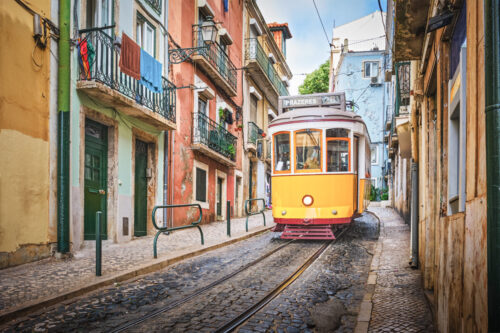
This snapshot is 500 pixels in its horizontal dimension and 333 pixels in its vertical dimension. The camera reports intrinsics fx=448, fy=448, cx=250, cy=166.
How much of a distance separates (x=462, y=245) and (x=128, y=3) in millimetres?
10287

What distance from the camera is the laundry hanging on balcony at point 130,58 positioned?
9.67 m

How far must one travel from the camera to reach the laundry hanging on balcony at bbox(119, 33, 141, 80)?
967cm

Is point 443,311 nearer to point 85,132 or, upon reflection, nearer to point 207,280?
point 207,280

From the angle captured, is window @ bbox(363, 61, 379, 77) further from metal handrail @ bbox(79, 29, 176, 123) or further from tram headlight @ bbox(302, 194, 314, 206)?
tram headlight @ bbox(302, 194, 314, 206)

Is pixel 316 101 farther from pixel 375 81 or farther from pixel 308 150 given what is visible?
pixel 375 81

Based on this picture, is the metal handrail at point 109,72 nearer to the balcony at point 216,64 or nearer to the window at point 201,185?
the balcony at point 216,64

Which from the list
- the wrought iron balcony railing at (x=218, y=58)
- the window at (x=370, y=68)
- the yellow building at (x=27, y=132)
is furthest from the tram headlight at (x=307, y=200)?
the window at (x=370, y=68)

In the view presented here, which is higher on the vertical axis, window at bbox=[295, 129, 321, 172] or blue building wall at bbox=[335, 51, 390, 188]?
blue building wall at bbox=[335, 51, 390, 188]

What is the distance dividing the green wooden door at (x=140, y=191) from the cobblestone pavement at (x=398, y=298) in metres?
6.44

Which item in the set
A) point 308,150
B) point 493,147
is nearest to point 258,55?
point 308,150

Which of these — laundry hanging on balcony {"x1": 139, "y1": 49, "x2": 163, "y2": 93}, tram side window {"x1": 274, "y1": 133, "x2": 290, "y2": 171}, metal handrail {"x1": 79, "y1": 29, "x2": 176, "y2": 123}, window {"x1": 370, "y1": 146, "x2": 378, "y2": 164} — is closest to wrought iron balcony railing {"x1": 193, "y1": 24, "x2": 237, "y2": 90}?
laundry hanging on balcony {"x1": 139, "y1": 49, "x2": 163, "y2": 93}

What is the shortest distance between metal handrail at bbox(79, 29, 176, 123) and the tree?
1236 inches

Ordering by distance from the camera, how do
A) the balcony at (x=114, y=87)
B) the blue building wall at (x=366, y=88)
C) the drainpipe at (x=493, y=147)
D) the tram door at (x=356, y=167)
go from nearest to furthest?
the drainpipe at (x=493, y=147) < the balcony at (x=114, y=87) < the tram door at (x=356, y=167) < the blue building wall at (x=366, y=88)

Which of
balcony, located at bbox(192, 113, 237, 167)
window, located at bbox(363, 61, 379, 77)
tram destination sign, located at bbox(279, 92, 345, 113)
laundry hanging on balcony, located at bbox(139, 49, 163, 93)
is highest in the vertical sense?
window, located at bbox(363, 61, 379, 77)
